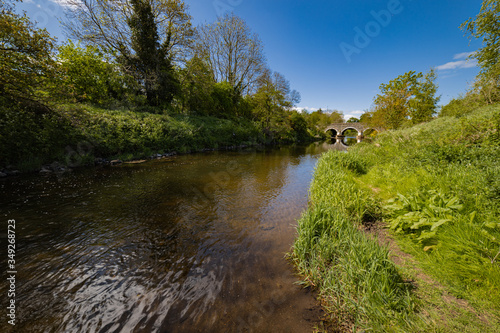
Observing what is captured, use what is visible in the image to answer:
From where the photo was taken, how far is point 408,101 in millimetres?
18469

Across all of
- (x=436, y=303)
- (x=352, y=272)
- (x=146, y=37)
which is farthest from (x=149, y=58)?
(x=436, y=303)

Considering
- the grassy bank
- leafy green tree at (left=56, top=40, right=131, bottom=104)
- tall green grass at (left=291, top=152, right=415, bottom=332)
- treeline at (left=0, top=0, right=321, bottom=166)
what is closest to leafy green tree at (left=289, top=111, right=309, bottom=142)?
treeline at (left=0, top=0, right=321, bottom=166)

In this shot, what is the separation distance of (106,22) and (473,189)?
2934cm

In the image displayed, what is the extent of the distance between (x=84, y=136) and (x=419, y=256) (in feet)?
55.6

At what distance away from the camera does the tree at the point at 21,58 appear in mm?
7289

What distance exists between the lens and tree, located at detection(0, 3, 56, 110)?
7.29 metres

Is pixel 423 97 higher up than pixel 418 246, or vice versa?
pixel 423 97

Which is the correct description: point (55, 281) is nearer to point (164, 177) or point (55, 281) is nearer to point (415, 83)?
point (164, 177)

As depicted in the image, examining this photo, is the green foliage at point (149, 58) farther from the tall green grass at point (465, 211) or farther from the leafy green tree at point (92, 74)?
the tall green grass at point (465, 211)

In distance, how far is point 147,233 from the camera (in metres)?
4.76

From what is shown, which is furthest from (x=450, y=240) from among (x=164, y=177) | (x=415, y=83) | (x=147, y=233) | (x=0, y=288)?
(x=415, y=83)

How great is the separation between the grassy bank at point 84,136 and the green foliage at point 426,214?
1564cm

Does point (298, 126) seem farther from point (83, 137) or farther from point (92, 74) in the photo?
point (83, 137)

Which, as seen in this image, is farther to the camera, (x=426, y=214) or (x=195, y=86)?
(x=195, y=86)
